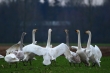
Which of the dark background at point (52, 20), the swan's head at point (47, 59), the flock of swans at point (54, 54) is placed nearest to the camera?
the swan's head at point (47, 59)

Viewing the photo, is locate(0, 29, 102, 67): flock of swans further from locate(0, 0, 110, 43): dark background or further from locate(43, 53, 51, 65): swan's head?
locate(0, 0, 110, 43): dark background

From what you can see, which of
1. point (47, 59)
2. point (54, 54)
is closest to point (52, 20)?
point (54, 54)

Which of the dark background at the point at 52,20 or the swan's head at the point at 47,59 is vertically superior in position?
the dark background at the point at 52,20

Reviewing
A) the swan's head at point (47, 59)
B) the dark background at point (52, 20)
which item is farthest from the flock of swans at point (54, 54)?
the dark background at point (52, 20)

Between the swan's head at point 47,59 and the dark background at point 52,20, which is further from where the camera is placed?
the dark background at point 52,20

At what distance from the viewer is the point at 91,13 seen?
213ft

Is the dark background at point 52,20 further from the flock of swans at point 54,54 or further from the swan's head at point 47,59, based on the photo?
the swan's head at point 47,59

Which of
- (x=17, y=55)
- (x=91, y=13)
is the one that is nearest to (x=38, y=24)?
(x=91, y=13)

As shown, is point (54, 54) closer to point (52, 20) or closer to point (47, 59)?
point (47, 59)

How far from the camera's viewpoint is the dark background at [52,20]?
63.0 metres

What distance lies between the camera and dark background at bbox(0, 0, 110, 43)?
2480 inches

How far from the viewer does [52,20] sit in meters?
67.3

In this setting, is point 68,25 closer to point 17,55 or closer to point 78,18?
point 78,18

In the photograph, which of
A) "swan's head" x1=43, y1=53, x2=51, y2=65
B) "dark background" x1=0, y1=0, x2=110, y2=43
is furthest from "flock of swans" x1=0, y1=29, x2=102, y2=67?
"dark background" x1=0, y1=0, x2=110, y2=43
